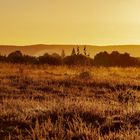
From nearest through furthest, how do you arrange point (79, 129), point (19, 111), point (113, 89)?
point (79, 129), point (19, 111), point (113, 89)

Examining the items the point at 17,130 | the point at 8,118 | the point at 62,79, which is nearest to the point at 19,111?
the point at 8,118

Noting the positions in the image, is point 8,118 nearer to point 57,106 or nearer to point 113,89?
point 57,106

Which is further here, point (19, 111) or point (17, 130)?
point (19, 111)

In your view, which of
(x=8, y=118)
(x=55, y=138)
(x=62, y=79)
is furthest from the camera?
(x=62, y=79)

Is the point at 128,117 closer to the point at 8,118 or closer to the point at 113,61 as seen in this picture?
the point at 8,118

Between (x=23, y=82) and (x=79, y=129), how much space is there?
414 inches

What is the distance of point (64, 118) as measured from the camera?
355 inches

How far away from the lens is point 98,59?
66.1 m

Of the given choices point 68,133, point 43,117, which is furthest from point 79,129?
point 43,117

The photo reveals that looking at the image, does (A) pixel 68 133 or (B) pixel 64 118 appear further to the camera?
(B) pixel 64 118

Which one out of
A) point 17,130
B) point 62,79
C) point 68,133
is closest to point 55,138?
point 68,133

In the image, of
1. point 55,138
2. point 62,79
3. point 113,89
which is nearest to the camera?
point 55,138

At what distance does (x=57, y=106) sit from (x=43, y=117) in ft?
2.55

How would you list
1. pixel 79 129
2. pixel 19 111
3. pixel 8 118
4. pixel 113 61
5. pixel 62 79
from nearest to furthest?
pixel 79 129, pixel 8 118, pixel 19 111, pixel 62 79, pixel 113 61
